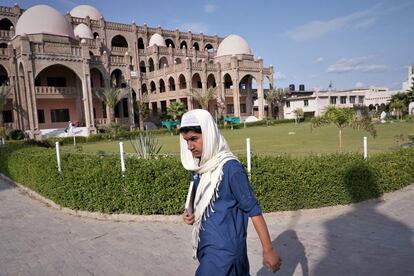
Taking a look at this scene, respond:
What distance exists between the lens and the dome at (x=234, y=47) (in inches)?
1999

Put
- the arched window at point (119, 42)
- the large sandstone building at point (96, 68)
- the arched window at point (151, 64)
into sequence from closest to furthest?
1. the large sandstone building at point (96, 68)
2. the arched window at point (119, 42)
3. the arched window at point (151, 64)

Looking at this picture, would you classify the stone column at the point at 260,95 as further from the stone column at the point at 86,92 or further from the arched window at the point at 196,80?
the stone column at the point at 86,92

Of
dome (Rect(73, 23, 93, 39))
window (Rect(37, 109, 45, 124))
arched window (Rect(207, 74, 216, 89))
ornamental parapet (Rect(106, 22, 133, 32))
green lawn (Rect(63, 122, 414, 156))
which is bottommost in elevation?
green lawn (Rect(63, 122, 414, 156))

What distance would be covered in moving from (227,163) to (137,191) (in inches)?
179

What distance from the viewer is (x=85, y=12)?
46.9 metres

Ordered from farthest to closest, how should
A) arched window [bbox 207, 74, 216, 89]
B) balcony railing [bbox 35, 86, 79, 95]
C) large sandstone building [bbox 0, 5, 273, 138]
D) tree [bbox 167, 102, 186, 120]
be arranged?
arched window [bbox 207, 74, 216, 89], tree [bbox 167, 102, 186, 120], balcony railing [bbox 35, 86, 79, 95], large sandstone building [bbox 0, 5, 273, 138]

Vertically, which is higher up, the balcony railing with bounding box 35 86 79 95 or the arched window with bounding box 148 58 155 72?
the arched window with bounding box 148 58 155 72

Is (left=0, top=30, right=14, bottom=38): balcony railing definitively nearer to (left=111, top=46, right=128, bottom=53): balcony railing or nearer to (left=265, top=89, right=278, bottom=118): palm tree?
(left=111, top=46, right=128, bottom=53): balcony railing

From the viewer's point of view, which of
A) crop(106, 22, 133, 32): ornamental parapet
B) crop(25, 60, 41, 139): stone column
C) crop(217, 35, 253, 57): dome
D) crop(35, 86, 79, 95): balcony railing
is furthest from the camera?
crop(217, 35, 253, 57): dome

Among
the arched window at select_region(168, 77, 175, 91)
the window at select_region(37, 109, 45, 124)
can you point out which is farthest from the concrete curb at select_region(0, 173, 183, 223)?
the arched window at select_region(168, 77, 175, 91)

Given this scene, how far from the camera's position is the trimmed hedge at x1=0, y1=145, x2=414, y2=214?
20.7ft

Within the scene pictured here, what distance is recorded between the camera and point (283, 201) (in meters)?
6.33

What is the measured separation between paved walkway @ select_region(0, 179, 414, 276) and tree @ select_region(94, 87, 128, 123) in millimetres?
27098

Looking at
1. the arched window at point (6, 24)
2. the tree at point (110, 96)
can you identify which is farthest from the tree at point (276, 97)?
the arched window at point (6, 24)
